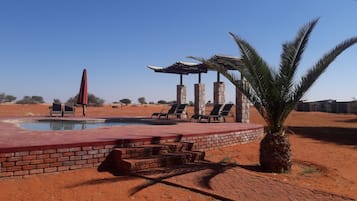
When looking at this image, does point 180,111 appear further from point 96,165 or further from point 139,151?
point 96,165

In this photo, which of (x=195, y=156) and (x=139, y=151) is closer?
(x=139, y=151)

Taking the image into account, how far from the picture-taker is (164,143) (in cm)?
759

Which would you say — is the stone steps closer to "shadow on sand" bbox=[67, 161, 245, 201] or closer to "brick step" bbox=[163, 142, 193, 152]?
"brick step" bbox=[163, 142, 193, 152]

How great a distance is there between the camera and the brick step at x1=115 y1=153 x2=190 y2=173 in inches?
235

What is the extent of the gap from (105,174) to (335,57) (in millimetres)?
5102

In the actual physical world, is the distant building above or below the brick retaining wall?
above

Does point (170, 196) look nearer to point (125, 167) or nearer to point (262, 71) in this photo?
point (125, 167)

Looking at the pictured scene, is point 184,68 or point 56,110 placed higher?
point 184,68

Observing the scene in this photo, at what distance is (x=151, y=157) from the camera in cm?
651

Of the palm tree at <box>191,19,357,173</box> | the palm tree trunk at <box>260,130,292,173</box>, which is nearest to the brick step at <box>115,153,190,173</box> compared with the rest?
the palm tree trunk at <box>260,130,292,173</box>

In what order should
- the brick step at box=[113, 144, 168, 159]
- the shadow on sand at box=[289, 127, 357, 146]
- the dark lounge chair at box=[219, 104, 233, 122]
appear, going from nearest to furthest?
the brick step at box=[113, 144, 168, 159] → the shadow on sand at box=[289, 127, 357, 146] → the dark lounge chair at box=[219, 104, 233, 122]

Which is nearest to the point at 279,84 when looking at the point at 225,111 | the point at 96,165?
the point at 96,165

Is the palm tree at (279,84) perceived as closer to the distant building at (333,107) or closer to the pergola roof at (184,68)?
the pergola roof at (184,68)

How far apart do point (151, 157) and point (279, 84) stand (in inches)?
119
